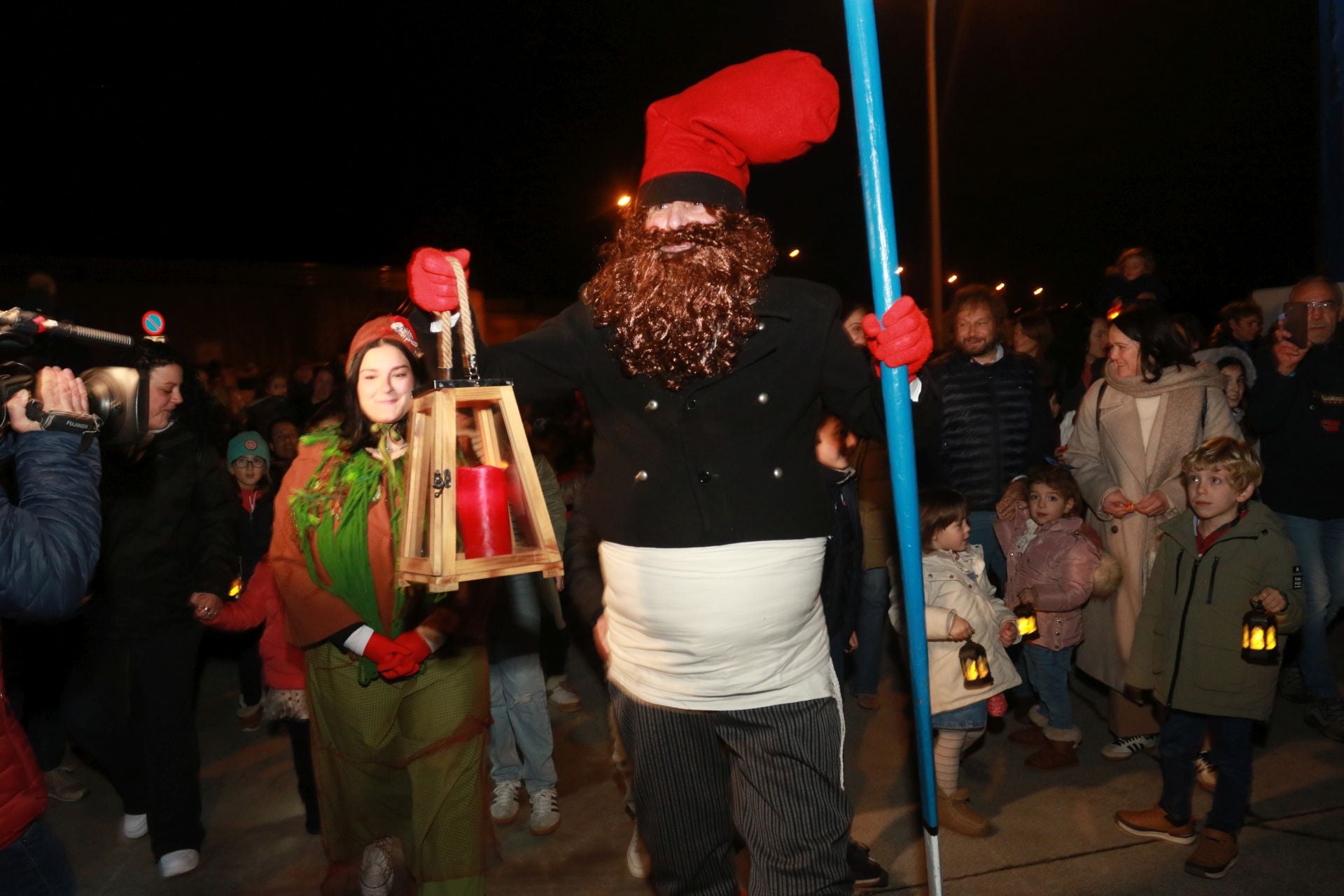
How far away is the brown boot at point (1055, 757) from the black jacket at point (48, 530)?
412cm

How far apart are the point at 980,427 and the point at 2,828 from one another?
4.35 meters

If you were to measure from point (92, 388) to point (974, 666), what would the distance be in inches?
123

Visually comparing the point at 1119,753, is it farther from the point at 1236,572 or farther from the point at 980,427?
the point at 980,427

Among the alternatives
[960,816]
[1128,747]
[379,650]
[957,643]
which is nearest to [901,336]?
[379,650]

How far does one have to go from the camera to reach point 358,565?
317 centimetres

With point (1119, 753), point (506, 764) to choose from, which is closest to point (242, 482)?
point (506, 764)

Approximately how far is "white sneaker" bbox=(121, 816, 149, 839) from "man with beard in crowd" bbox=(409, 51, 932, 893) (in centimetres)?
326

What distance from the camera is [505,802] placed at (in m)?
4.39

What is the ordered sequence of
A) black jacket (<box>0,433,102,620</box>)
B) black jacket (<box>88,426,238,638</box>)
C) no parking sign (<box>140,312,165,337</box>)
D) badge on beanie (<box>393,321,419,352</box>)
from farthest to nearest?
1. no parking sign (<box>140,312,165,337</box>)
2. black jacket (<box>88,426,238,638</box>)
3. badge on beanie (<box>393,321,419,352</box>)
4. black jacket (<box>0,433,102,620</box>)

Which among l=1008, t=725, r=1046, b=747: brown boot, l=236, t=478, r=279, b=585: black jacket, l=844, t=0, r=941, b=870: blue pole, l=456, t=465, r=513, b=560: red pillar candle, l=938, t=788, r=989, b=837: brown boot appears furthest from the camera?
l=236, t=478, r=279, b=585: black jacket

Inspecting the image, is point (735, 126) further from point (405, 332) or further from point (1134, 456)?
point (1134, 456)

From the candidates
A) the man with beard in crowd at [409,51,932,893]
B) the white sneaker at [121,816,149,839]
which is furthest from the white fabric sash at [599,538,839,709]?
the white sneaker at [121,816,149,839]

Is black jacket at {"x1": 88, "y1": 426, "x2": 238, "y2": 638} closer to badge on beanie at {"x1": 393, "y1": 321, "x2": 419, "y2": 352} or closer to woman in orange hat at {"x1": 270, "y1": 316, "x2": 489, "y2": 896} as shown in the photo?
woman in orange hat at {"x1": 270, "y1": 316, "x2": 489, "y2": 896}

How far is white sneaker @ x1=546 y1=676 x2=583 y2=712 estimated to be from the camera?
573 centimetres
